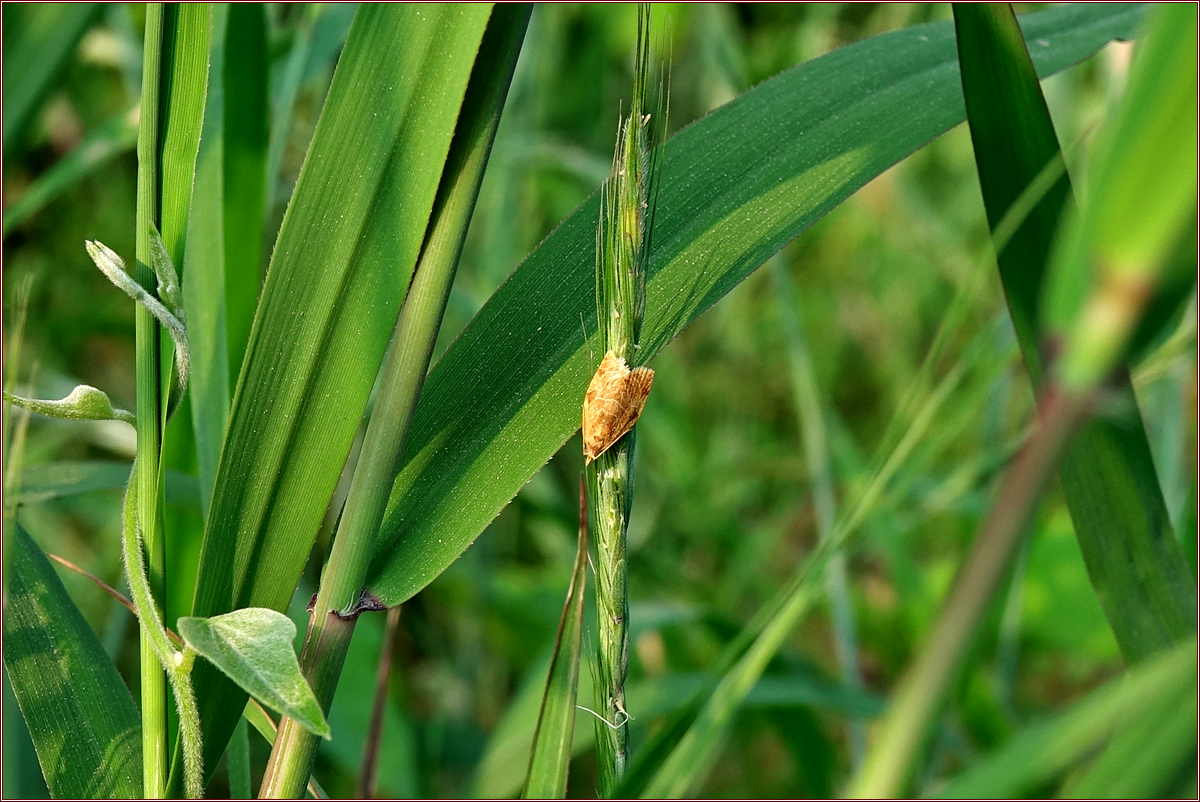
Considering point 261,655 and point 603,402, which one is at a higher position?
point 603,402

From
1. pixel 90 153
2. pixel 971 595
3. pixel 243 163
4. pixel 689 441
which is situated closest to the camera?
pixel 971 595

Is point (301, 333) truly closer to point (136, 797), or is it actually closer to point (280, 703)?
point (280, 703)

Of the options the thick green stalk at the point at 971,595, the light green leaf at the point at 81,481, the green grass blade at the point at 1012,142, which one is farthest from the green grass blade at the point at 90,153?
the thick green stalk at the point at 971,595

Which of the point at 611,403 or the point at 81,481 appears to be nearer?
the point at 611,403

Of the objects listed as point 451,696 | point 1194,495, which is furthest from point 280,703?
point 451,696

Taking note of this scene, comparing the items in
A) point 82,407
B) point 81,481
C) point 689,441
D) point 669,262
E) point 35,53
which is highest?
point 35,53

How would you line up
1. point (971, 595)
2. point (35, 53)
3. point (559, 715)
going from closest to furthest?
1. point (971, 595)
2. point (559, 715)
3. point (35, 53)

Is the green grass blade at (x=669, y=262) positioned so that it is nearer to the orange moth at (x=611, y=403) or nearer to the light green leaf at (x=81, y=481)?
the orange moth at (x=611, y=403)

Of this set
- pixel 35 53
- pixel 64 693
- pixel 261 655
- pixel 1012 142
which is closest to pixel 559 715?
pixel 261 655

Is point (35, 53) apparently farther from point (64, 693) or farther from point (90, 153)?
point (64, 693)
